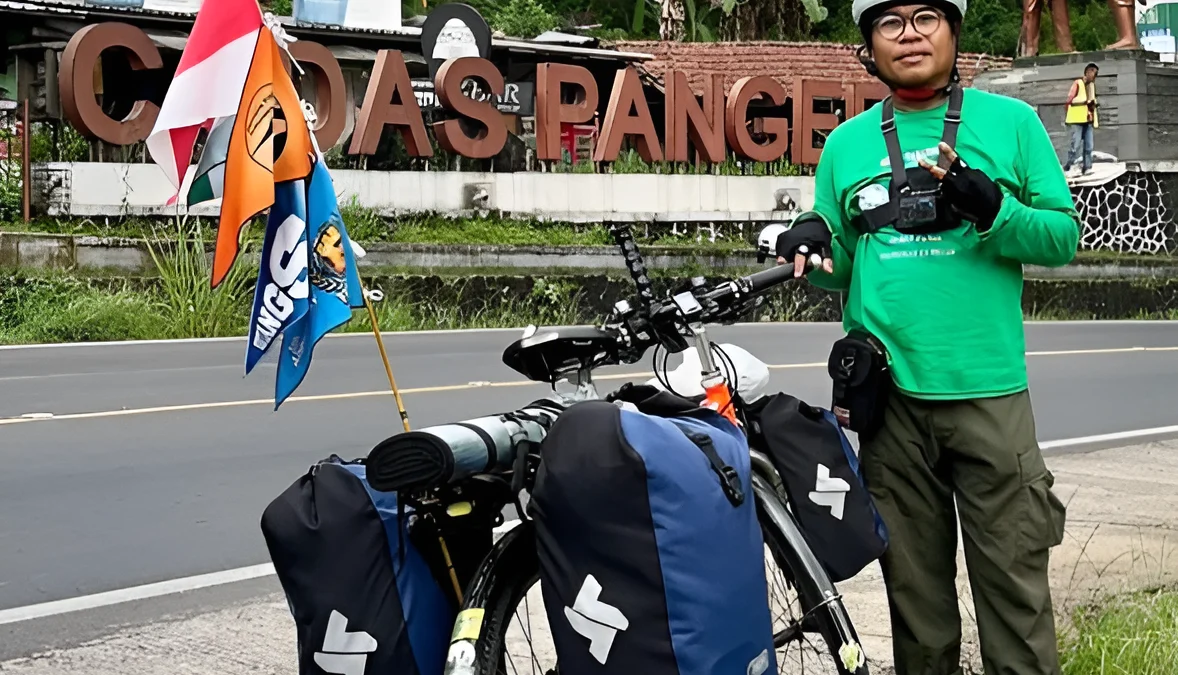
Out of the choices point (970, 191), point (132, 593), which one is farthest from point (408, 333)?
point (970, 191)

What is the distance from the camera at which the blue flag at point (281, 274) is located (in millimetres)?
3811

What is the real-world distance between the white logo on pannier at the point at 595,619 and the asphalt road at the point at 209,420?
10.3 feet

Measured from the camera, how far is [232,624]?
559 centimetres

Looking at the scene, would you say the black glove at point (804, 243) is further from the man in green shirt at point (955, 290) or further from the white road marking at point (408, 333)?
the white road marking at point (408, 333)

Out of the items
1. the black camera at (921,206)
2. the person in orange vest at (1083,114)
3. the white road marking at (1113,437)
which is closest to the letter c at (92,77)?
the white road marking at (1113,437)

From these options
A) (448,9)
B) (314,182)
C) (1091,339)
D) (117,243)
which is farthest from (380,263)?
(314,182)

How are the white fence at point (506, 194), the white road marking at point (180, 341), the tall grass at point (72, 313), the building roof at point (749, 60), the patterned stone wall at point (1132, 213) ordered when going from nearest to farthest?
the white road marking at point (180, 341) < the tall grass at point (72, 313) < the white fence at point (506, 194) < the patterned stone wall at point (1132, 213) < the building roof at point (749, 60)

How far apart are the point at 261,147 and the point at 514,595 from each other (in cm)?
120

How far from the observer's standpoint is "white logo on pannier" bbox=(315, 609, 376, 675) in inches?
126

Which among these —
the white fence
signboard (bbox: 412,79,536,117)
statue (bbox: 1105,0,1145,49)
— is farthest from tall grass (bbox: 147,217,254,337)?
statue (bbox: 1105,0,1145,49)

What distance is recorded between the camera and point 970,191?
355 centimetres

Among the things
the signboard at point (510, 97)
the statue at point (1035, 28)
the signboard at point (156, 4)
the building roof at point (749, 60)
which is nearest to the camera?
the signboard at point (156, 4)

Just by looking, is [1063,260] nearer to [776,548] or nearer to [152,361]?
[776,548]

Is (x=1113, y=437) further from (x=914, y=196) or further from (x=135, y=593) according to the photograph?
(x=914, y=196)
